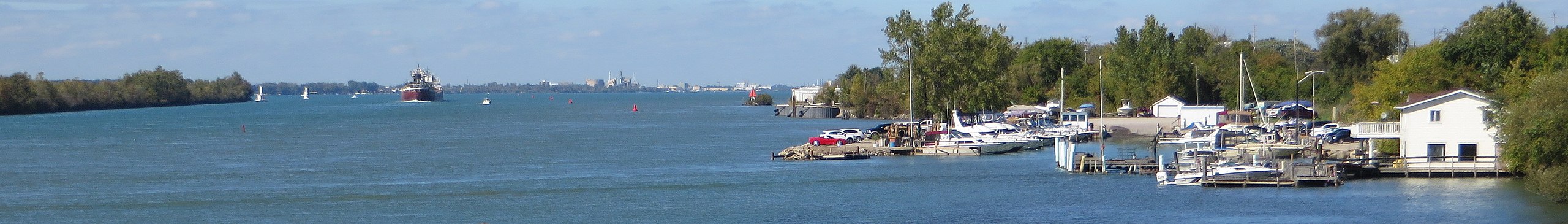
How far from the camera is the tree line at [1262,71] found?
32812 mm

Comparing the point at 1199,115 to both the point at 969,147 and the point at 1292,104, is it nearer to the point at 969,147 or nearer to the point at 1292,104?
the point at 1292,104

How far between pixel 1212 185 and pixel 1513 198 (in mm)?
7118

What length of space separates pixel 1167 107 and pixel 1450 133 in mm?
46073

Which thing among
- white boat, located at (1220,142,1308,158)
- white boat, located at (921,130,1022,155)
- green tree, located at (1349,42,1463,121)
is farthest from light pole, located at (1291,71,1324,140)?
white boat, located at (921,130,1022,155)

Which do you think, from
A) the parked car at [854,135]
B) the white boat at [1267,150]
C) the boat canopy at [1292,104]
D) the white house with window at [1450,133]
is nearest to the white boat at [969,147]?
the parked car at [854,135]

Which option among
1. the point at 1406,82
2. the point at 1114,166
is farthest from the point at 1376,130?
the point at 1406,82

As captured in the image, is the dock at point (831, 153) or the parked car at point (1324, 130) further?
the parked car at point (1324, 130)

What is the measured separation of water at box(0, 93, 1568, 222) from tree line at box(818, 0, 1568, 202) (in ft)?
7.81

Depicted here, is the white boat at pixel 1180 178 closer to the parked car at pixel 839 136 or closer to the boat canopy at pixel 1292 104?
the parked car at pixel 839 136

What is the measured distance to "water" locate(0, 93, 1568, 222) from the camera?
108ft

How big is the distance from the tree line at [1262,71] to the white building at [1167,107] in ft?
12.2

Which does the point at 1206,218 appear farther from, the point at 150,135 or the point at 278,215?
the point at 150,135

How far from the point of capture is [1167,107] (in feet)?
277

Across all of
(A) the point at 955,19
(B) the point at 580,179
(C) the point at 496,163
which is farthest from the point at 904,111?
(B) the point at 580,179
